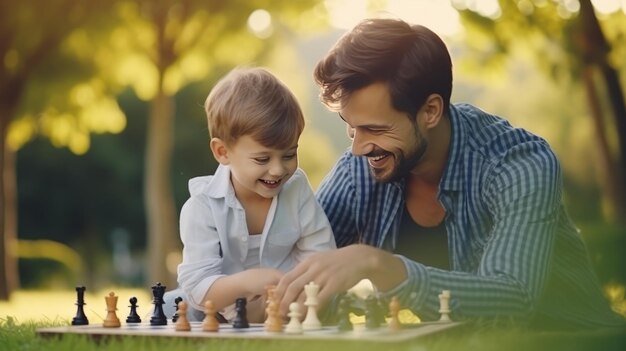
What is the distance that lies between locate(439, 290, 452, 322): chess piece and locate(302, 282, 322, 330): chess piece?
1.71 feet

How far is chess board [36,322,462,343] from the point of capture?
3.37m

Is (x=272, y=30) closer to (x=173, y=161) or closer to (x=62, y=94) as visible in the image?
(x=62, y=94)

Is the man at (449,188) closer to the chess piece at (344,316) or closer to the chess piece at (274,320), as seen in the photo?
the chess piece at (344,316)

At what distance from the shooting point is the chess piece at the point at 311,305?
3.64m

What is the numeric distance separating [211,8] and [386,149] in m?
13.2

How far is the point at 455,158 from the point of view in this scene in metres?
4.80

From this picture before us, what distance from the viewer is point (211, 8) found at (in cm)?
1741

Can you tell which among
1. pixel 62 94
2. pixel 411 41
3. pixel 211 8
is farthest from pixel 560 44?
pixel 411 41

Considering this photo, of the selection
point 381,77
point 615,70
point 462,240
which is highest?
point 615,70

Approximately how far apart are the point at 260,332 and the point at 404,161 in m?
1.40

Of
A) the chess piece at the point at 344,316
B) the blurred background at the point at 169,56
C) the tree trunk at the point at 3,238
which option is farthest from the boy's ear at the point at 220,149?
the tree trunk at the point at 3,238

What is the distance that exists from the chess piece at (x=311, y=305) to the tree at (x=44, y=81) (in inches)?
527

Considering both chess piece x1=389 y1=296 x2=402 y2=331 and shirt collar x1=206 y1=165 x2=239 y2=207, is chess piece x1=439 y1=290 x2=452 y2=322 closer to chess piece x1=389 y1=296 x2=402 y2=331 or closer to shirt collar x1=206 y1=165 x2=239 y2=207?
chess piece x1=389 y1=296 x2=402 y2=331

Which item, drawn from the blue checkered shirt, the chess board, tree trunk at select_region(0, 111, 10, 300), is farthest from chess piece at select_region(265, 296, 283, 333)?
tree trunk at select_region(0, 111, 10, 300)
